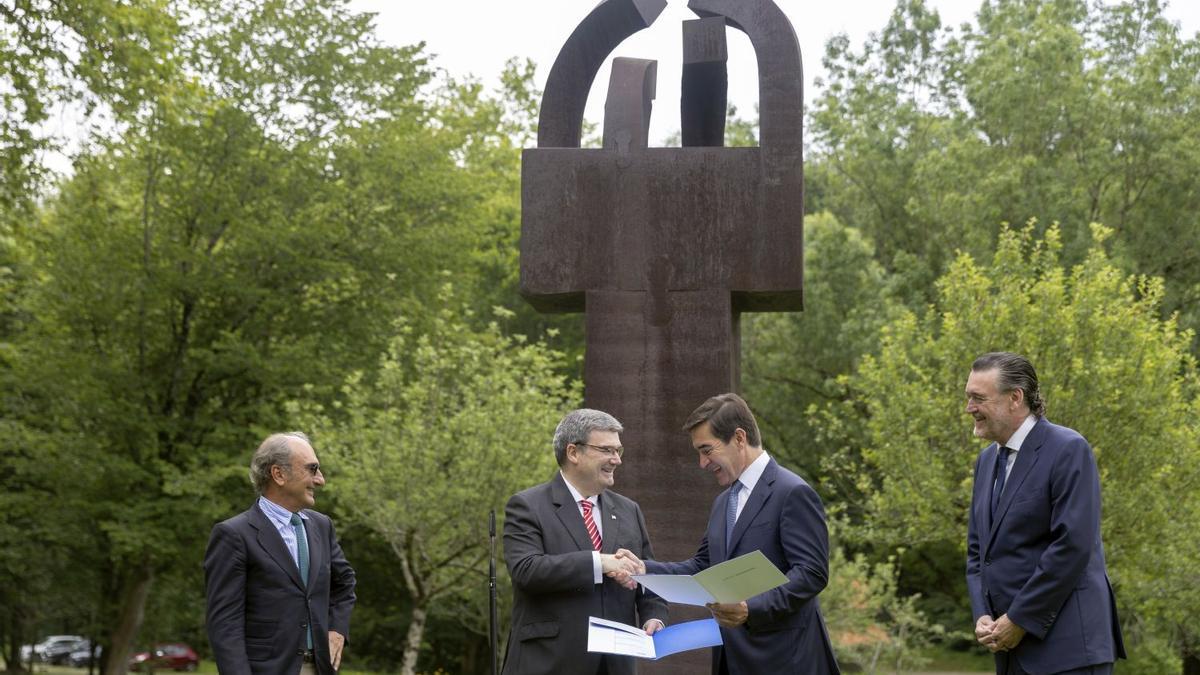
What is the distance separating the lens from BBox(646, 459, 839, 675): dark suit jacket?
4.82 m

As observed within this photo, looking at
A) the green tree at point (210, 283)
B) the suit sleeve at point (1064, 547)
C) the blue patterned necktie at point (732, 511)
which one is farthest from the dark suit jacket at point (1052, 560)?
the green tree at point (210, 283)

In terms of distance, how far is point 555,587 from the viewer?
5.10 metres

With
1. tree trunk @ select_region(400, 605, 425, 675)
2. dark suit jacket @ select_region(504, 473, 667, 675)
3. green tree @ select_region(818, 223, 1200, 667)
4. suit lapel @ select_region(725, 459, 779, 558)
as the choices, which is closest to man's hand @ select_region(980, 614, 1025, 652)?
suit lapel @ select_region(725, 459, 779, 558)

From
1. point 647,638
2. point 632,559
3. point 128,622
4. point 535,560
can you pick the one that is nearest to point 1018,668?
point 647,638

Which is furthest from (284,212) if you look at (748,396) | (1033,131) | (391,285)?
(1033,131)

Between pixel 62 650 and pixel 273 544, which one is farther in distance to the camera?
pixel 62 650

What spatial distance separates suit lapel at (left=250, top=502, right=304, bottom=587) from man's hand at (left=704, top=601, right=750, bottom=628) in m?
1.70

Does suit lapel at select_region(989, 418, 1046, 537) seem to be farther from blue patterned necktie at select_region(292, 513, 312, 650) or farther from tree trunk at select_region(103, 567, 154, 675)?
tree trunk at select_region(103, 567, 154, 675)

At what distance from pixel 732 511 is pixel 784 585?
0.40 metres

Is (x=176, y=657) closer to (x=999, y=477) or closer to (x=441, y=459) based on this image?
(x=441, y=459)

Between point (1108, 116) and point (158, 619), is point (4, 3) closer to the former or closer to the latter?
point (158, 619)

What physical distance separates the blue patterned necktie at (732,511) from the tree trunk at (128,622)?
766 inches

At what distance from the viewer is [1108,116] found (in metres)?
25.6

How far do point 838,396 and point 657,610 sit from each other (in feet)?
79.7
